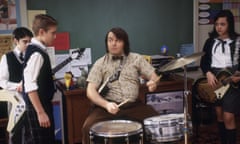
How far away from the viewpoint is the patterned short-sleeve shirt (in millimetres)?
2658

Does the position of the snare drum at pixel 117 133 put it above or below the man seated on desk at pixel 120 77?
below

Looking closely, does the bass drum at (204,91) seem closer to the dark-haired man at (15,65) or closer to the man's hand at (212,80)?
the man's hand at (212,80)

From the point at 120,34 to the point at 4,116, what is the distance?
148 cm

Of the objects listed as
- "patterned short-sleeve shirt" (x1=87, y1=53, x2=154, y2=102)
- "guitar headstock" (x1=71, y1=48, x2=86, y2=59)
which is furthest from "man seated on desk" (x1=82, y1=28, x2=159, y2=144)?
"guitar headstock" (x1=71, y1=48, x2=86, y2=59)

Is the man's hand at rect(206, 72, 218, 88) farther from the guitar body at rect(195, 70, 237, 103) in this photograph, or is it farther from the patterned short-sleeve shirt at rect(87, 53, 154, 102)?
the patterned short-sleeve shirt at rect(87, 53, 154, 102)

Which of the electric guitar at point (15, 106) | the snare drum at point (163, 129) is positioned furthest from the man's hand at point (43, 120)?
the snare drum at point (163, 129)

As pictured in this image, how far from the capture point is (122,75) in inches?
105

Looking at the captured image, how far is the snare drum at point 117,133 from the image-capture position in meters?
2.05

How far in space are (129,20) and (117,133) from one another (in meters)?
1.82

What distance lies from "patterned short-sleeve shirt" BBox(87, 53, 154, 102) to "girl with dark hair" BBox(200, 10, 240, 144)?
2.26 ft

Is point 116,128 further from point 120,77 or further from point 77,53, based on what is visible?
point 77,53

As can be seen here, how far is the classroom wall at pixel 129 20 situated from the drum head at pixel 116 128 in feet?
4.49

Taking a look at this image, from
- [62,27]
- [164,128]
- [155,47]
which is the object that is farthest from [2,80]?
[155,47]

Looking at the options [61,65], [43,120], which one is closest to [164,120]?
[43,120]
